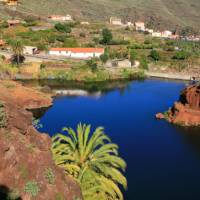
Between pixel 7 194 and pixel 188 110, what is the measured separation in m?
51.8

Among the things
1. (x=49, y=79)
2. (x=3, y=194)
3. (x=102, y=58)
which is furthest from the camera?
(x=102, y=58)

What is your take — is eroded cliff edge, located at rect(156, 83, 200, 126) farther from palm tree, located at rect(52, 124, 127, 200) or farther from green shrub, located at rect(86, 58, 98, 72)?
green shrub, located at rect(86, 58, 98, 72)

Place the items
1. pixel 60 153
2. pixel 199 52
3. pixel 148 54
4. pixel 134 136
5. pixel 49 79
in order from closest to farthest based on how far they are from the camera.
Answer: pixel 60 153
pixel 134 136
pixel 49 79
pixel 148 54
pixel 199 52

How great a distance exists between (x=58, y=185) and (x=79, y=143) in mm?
9599

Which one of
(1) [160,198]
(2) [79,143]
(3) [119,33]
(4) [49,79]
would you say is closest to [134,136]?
(1) [160,198]

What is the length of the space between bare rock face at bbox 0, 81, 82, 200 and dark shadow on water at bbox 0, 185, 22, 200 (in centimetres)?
10

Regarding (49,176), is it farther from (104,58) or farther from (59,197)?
(104,58)

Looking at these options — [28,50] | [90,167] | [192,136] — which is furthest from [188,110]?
[28,50]

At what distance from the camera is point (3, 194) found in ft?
59.7

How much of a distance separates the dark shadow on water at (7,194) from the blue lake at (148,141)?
18.8m

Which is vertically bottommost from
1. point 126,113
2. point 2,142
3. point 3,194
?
point 126,113

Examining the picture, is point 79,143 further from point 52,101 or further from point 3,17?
point 3,17

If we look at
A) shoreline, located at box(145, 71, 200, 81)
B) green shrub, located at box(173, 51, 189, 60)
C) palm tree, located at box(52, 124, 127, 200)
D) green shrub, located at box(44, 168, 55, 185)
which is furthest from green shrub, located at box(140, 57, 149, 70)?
green shrub, located at box(44, 168, 55, 185)

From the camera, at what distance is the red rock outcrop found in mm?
63947
